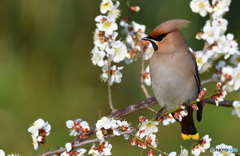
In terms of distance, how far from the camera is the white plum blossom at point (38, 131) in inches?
93.6

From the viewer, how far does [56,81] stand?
13.7ft

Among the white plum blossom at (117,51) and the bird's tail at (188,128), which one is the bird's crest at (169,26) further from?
the bird's tail at (188,128)

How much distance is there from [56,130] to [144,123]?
1766 millimetres

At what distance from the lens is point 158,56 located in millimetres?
3018

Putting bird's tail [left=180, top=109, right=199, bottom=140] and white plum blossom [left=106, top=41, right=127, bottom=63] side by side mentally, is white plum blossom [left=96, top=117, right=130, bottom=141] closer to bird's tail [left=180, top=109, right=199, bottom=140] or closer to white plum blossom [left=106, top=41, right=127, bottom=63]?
white plum blossom [left=106, top=41, right=127, bottom=63]

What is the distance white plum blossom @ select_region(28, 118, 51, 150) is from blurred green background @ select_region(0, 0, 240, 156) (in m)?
1.45

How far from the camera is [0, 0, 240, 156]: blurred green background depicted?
396cm

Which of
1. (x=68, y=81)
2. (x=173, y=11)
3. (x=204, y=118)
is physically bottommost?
(x=204, y=118)

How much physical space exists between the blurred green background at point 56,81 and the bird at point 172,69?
45.7 inches

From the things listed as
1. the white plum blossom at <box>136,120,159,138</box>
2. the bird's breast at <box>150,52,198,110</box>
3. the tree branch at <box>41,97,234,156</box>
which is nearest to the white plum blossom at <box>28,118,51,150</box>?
the tree branch at <box>41,97,234,156</box>

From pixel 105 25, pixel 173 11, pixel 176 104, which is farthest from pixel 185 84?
pixel 173 11

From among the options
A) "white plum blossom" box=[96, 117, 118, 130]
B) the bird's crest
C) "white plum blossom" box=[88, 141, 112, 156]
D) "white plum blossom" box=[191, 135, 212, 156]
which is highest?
the bird's crest

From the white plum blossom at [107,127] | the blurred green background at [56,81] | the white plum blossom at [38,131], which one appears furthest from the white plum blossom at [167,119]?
the blurred green background at [56,81]

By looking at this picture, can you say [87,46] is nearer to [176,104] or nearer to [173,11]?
[173,11]
